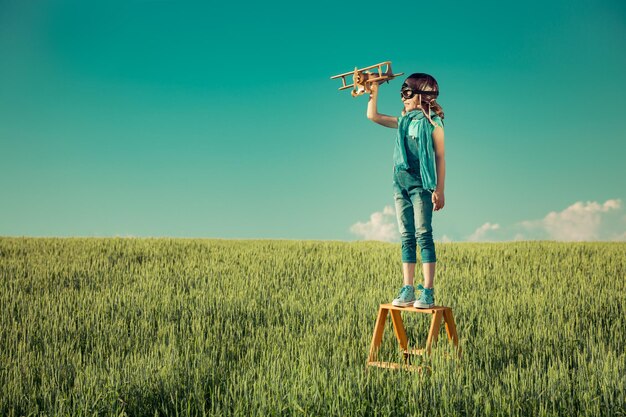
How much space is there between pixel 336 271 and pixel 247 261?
8.24 feet

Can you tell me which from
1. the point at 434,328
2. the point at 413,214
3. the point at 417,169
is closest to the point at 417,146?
the point at 417,169

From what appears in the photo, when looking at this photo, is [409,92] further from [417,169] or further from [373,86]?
[417,169]

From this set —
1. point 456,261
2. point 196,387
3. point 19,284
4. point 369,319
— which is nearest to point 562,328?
point 369,319

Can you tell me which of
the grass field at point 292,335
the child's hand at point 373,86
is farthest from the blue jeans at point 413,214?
the grass field at point 292,335

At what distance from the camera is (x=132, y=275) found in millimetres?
11516

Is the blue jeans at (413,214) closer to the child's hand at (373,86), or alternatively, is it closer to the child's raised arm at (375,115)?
the child's raised arm at (375,115)

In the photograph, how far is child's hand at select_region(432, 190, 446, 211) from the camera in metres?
4.34

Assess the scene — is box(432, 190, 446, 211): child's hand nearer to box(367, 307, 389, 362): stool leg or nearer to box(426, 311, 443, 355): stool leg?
box(426, 311, 443, 355): stool leg

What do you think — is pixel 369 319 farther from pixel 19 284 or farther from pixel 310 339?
pixel 19 284

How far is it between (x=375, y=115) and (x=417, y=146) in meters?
0.43

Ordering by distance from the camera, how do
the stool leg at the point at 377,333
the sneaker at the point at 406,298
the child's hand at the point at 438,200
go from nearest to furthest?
the child's hand at the point at 438,200 < the sneaker at the point at 406,298 < the stool leg at the point at 377,333

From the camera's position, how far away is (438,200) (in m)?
4.34

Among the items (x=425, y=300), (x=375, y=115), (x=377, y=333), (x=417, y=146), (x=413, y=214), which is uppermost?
(x=375, y=115)

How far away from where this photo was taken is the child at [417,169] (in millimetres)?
4363
